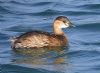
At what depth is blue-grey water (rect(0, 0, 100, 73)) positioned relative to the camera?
16812 millimetres

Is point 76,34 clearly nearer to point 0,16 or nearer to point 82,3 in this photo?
point 0,16

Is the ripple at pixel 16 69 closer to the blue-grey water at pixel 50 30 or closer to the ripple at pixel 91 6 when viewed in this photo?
the blue-grey water at pixel 50 30

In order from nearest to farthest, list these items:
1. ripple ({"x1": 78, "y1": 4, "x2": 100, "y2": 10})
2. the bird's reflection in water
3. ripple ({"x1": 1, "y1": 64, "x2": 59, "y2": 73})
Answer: ripple ({"x1": 1, "y1": 64, "x2": 59, "y2": 73}) → the bird's reflection in water → ripple ({"x1": 78, "y1": 4, "x2": 100, "y2": 10})

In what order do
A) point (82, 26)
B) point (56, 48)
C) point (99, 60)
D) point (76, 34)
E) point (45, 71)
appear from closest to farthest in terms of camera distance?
1. point (45, 71)
2. point (99, 60)
3. point (56, 48)
4. point (76, 34)
5. point (82, 26)

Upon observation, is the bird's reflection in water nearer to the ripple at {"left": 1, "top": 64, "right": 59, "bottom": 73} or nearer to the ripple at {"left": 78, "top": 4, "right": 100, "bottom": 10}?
the ripple at {"left": 1, "top": 64, "right": 59, "bottom": 73}

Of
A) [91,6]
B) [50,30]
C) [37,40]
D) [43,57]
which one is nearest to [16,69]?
[43,57]

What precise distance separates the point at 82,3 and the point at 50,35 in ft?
24.7

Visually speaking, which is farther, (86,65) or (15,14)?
(15,14)

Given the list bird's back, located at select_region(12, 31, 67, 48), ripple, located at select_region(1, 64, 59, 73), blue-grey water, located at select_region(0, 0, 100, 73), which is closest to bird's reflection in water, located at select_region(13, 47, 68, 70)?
blue-grey water, located at select_region(0, 0, 100, 73)

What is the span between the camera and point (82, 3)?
2644 centimetres

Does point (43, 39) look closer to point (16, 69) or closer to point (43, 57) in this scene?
point (43, 57)

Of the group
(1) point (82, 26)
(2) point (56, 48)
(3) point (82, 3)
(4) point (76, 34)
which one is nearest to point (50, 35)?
(2) point (56, 48)

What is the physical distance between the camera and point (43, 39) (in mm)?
18953

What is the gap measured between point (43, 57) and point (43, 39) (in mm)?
1265
